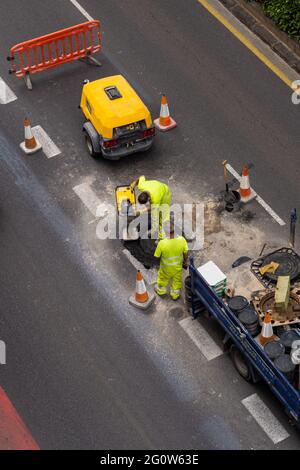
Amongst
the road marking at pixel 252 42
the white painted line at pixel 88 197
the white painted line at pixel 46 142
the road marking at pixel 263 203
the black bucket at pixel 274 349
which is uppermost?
the road marking at pixel 252 42

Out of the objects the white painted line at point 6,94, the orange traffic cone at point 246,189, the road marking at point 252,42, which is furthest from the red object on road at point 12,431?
the road marking at point 252,42

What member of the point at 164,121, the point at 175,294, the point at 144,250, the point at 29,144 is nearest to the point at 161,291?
the point at 175,294

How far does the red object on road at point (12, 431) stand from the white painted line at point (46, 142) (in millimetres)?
6385

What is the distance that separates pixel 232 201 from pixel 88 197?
9.74 ft

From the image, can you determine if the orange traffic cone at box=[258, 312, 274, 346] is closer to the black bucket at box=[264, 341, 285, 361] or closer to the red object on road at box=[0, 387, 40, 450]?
the black bucket at box=[264, 341, 285, 361]

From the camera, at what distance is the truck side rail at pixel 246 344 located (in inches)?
796

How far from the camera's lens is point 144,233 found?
955 inches

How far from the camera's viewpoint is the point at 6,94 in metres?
27.4

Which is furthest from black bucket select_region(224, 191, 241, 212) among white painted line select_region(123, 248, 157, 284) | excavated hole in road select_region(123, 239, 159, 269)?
white painted line select_region(123, 248, 157, 284)

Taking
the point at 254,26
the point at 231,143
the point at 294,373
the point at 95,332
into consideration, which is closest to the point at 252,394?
the point at 294,373

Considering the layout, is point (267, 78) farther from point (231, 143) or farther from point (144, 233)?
point (144, 233)

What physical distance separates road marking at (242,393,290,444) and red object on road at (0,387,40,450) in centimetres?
380

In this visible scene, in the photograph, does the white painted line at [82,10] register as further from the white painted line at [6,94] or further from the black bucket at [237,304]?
the black bucket at [237,304]

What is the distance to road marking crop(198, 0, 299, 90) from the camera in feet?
90.4
